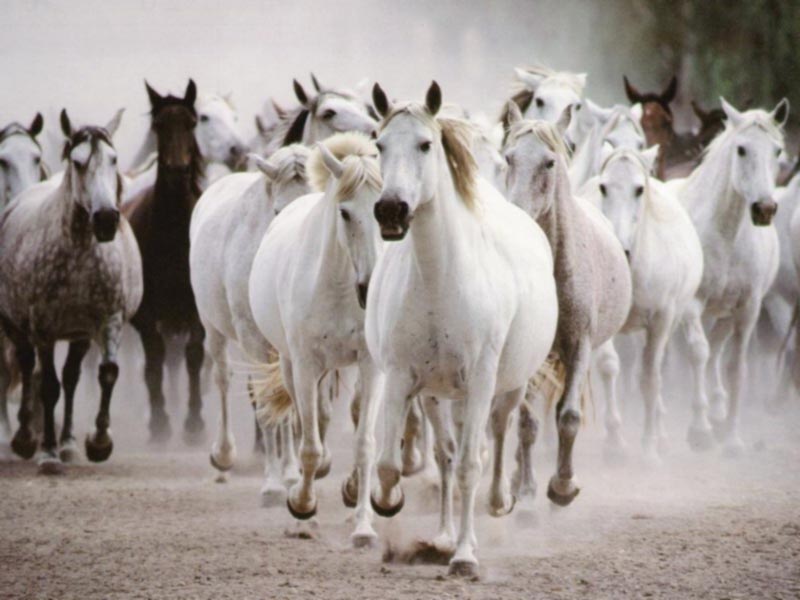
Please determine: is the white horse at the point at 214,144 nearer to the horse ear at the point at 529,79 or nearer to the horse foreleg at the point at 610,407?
the horse ear at the point at 529,79

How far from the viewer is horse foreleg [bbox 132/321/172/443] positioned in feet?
36.7

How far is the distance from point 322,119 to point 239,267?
3.60 ft

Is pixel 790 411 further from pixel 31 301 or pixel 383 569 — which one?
pixel 383 569

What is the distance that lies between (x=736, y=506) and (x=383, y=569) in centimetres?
237

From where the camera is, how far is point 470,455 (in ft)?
19.5

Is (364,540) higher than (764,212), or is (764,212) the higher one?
(764,212)

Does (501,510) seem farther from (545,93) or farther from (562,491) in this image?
(545,93)

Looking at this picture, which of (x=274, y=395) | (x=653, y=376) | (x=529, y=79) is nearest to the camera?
(x=274, y=395)

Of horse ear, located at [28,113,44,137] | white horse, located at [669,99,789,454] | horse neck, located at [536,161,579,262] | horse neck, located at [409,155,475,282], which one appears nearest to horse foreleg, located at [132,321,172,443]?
horse ear, located at [28,113,44,137]

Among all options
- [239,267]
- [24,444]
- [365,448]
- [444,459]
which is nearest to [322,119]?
[239,267]

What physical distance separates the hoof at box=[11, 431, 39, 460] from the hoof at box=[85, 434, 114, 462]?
2.00 ft

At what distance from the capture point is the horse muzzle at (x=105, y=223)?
9.03m

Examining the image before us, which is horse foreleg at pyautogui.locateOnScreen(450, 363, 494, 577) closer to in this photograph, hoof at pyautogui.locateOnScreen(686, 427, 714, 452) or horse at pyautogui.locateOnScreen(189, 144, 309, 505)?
horse at pyautogui.locateOnScreen(189, 144, 309, 505)

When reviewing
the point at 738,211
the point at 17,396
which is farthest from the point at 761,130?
the point at 17,396
